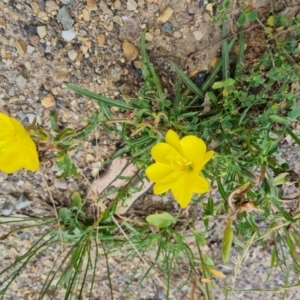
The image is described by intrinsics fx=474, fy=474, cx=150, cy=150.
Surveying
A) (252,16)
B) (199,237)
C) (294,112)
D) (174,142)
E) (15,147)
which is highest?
(252,16)

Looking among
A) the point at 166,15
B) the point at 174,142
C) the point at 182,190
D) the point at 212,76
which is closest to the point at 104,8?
the point at 166,15

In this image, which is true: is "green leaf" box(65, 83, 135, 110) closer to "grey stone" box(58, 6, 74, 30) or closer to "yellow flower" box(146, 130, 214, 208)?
"grey stone" box(58, 6, 74, 30)

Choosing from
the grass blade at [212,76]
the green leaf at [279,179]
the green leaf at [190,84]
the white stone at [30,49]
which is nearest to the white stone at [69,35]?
the white stone at [30,49]

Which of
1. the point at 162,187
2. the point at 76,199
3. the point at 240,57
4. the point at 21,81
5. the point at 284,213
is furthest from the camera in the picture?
the point at 76,199

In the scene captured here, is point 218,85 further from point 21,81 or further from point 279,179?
Answer: point 21,81

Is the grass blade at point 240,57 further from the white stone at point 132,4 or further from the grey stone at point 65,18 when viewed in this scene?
the grey stone at point 65,18

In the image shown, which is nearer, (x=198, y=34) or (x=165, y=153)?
(x=165, y=153)
